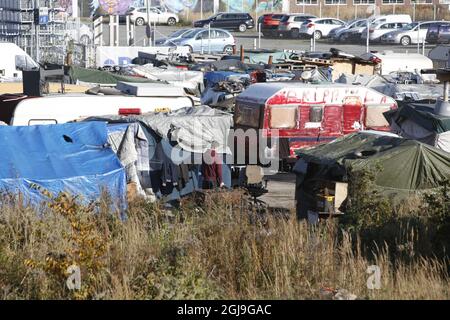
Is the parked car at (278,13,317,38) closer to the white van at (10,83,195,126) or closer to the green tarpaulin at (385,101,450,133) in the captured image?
the green tarpaulin at (385,101,450,133)

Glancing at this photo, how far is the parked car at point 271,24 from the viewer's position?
61.1 m

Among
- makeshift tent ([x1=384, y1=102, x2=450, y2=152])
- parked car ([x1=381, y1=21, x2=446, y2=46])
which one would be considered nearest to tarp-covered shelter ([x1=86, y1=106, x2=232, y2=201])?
makeshift tent ([x1=384, y1=102, x2=450, y2=152])

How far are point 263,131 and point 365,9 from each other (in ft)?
164

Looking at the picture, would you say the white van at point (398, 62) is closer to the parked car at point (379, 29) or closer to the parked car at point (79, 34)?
the parked car at point (79, 34)

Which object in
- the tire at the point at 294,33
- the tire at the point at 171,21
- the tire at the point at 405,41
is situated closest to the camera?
the tire at the point at 405,41

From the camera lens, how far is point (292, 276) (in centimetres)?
866

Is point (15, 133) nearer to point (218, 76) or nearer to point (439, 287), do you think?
point (439, 287)

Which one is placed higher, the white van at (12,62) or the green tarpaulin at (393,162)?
the white van at (12,62)

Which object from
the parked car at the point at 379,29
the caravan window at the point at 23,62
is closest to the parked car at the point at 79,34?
the caravan window at the point at 23,62

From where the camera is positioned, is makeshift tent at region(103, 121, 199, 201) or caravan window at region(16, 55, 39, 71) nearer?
makeshift tent at region(103, 121, 199, 201)

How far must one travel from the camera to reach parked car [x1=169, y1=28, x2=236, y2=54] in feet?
158

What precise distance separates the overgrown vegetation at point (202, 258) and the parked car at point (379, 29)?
155ft

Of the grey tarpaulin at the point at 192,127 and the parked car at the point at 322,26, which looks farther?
the parked car at the point at 322,26

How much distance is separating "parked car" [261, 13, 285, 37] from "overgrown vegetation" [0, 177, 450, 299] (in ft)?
168
